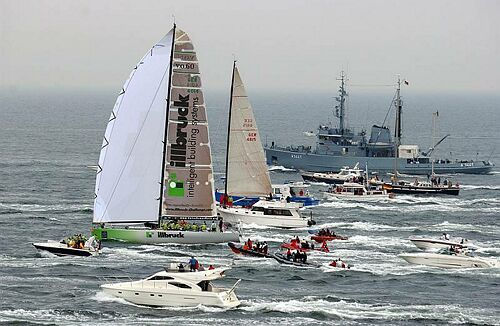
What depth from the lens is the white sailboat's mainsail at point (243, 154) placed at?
4279 inches

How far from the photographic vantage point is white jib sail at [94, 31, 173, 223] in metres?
92.3

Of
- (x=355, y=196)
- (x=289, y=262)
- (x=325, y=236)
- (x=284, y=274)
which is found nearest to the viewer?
(x=284, y=274)

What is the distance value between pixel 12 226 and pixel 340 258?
28.4 m

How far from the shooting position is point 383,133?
544 feet

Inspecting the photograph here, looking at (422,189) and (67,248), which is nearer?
(67,248)

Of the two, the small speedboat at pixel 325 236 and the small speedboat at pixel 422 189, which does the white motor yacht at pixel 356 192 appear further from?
the small speedboat at pixel 325 236

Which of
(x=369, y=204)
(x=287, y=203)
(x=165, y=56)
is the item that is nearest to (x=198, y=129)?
(x=165, y=56)

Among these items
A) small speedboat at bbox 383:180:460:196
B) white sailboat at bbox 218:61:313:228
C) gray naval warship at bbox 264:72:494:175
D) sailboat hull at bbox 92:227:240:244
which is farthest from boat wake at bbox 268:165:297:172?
sailboat hull at bbox 92:227:240:244

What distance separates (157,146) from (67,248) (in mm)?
12703

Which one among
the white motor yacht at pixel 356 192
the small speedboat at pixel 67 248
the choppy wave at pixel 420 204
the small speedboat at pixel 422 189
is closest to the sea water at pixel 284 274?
the choppy wave at pixel 420 204

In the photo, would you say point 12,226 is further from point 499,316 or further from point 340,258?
point 499,316

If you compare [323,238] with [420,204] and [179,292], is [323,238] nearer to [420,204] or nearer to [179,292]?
[179,292]

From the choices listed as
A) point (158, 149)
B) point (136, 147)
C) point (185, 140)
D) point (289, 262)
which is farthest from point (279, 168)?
point (289, 262)

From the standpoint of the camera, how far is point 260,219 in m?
104
